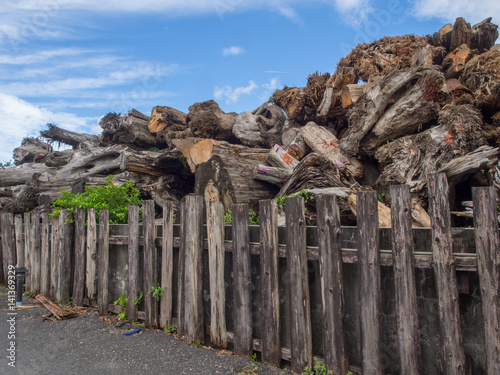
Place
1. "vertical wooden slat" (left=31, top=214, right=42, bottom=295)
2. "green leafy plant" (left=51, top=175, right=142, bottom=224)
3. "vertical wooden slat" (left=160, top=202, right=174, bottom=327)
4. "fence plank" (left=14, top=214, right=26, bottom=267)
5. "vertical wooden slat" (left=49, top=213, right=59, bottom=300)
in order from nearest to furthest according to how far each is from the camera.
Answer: "vertical wooden slat" (left=160, top=202, right=174, bottom=327) < "green leafy plant" (left=51, top=175, right=142, bottom=224) < "vertical wooden slat" (left=49, top=213, right=59, bottom=300) < "vertical wooden slat" (left=31, top=214, right=42, bottom=295) < "fence plank" (left=14, top=214, right=26, bottom=267)

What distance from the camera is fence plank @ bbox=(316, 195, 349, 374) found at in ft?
9.80

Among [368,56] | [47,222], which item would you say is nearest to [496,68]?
[368,56]

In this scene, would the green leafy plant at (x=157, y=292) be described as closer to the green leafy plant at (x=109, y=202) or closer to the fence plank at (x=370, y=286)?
the green leafy plant at (x=109, y=202)

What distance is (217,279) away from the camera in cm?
382

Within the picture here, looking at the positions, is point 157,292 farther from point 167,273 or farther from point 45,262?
point 45,262

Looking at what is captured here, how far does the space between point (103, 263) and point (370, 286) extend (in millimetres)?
4047

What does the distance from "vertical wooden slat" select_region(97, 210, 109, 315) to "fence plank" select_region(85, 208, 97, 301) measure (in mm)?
187

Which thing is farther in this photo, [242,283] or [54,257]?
[54,257]

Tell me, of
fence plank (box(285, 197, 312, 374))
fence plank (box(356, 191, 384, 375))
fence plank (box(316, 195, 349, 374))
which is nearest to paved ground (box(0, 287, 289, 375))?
fence plank (box(285, 197, 312, 374))

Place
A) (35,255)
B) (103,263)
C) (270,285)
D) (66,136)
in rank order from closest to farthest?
(270,285), (103,263), (35,255), (66,136)

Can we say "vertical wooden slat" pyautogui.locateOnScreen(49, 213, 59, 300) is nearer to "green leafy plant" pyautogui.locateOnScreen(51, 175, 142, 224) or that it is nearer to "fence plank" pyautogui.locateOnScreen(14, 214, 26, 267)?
"green leafy plant" pyautogui.locateOnScreen(51, 175, 142, 224)

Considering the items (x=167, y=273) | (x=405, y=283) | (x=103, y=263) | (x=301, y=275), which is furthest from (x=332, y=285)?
(x=103, y=263)

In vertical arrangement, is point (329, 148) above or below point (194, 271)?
above

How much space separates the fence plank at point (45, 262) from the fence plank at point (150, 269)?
303cm
